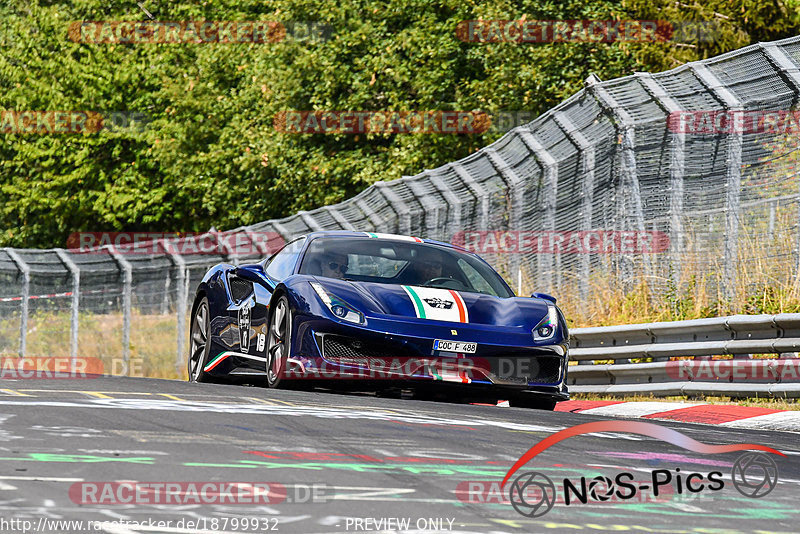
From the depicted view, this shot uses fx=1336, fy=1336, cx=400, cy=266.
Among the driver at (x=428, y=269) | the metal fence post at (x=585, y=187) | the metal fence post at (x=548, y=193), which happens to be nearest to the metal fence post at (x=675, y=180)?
the metal fence post at (x=585, y=187)

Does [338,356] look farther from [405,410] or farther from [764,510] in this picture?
[764,510]

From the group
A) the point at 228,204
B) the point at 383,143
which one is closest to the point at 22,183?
the point at 228,204

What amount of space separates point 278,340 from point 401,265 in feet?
4.31

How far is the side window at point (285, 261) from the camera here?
33.5 ft

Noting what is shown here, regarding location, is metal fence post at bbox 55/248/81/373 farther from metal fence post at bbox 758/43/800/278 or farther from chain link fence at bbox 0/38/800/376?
metal fence post at bbox 758/43/800/278

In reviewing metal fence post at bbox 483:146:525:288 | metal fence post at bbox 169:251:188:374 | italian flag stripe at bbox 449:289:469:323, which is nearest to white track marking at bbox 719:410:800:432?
italian flag stripe at bbox 449:289:469:323

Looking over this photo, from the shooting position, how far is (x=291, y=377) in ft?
30.0

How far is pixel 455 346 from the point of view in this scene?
8977 millimetres

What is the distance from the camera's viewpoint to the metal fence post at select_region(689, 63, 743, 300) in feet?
39.7

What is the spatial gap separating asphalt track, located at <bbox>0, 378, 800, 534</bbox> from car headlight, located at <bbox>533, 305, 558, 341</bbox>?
1357 millimetres

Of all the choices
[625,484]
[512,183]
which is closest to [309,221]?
[512,183]

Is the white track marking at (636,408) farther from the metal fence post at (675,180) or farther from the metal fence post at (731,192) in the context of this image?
the metal fence post at (675,180)

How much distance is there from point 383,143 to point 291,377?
882 inches

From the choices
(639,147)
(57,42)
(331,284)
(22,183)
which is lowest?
(331,284)
